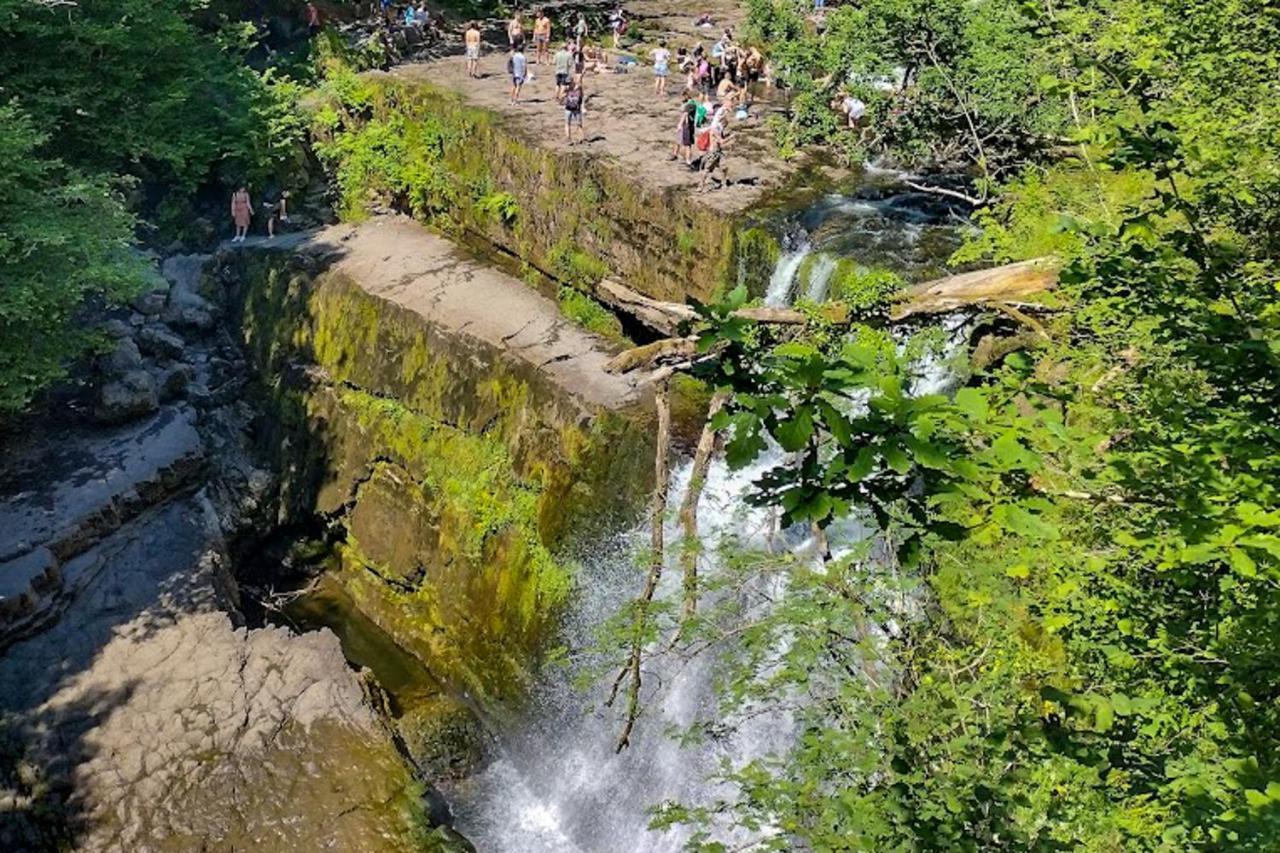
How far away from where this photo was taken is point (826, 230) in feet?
46.6

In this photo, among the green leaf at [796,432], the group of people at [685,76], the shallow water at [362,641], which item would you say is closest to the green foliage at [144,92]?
the group of people at [685,76]

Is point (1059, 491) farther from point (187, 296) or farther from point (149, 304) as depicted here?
point (187, 296)

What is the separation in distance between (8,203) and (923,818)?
561 inches

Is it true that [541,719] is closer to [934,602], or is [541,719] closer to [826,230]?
[934,602]

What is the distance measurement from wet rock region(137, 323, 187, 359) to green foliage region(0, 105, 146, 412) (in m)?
3.09

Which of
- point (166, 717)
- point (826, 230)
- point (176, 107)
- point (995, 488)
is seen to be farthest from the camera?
point (176, 107)

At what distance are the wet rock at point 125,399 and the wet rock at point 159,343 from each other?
144 cm

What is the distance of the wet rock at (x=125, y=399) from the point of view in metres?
16.0

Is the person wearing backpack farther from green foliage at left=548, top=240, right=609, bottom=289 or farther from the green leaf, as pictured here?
the green leaf

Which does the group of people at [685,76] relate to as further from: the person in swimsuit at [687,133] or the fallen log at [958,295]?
the fallen log at [958,295]

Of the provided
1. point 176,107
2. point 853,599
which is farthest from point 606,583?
point 176,107

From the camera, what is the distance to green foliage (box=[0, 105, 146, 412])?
12367 millimetres

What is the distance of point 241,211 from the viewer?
20.5 m

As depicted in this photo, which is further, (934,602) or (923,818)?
(934,602)
